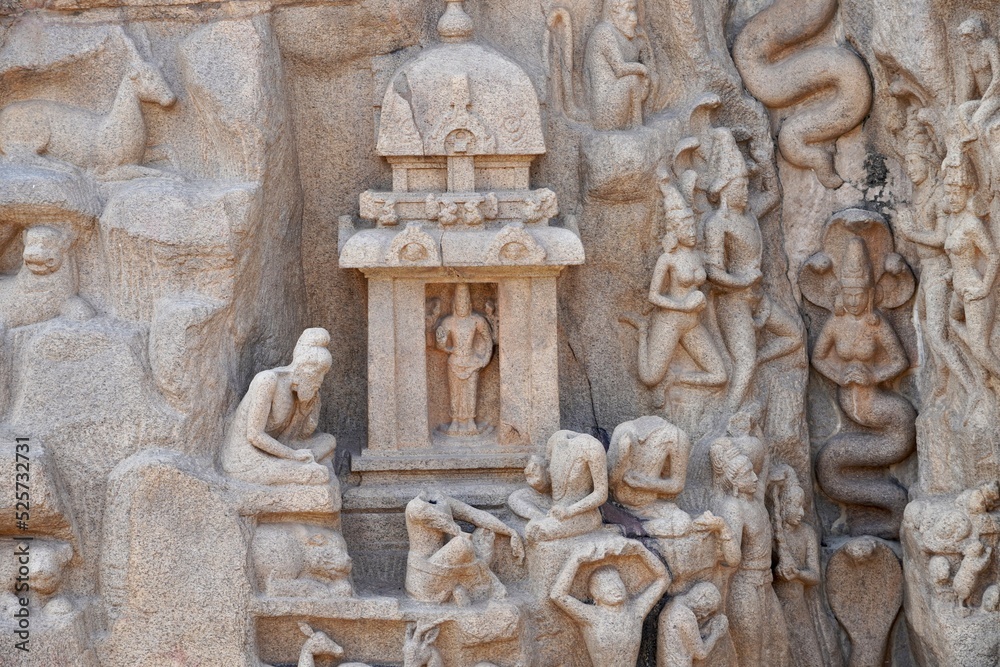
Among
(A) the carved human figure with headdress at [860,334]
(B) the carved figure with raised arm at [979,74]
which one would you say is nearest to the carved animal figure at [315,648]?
(A) the carved human figure with headdress at [860,334]

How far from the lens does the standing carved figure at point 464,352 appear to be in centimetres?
1021

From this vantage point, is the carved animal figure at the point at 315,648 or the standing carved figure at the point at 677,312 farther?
the standing carved figure at the point at 677,312

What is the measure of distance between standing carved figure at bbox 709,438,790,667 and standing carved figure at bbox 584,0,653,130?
6.90 feet

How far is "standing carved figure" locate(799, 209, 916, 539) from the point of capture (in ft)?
35.2

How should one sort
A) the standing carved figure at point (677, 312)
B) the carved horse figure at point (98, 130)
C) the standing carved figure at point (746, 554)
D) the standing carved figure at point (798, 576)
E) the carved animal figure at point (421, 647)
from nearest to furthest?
the carved animal figure at point (421, 647)
the carved horse figure at point (98, 130)
the standing carved figure at point (746, 554)
the standing carved figure at point (677, 312)
the standing carved figure at point (798, 576)

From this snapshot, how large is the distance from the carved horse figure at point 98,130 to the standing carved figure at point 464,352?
2.02 meters

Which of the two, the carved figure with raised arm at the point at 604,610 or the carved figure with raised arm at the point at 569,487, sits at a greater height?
the carved figure with raised arm at the point at 569,487

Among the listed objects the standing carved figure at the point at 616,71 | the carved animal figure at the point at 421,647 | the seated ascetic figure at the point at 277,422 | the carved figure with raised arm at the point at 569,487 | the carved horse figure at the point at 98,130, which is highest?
the standing carved figure at the point at 616,71

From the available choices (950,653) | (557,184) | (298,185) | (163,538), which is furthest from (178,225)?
(950,653)

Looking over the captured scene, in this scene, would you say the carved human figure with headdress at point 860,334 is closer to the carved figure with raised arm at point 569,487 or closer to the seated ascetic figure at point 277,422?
the carved figure with raised arm at point 569,487

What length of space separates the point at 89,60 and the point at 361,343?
2399mm

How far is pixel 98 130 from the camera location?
32.4 feet

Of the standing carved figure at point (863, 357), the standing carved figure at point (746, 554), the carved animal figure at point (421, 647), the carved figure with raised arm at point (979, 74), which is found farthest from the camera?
the standing carved figure at point (863, 357)

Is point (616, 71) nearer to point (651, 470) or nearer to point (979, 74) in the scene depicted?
point (979, 74)
